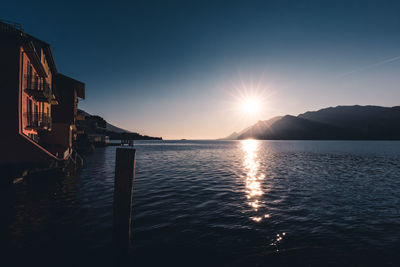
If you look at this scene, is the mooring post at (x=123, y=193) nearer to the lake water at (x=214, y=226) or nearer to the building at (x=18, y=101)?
the lake water at (x=214, y=226)

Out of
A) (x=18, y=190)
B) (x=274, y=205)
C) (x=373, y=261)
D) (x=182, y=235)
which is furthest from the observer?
(x=18, y=190)

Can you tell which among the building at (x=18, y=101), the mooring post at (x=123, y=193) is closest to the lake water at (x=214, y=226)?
the mooring post at (x=123, y=193)

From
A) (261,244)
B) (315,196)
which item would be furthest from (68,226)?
(315,196)

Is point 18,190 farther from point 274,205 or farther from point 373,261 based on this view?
point 373,261

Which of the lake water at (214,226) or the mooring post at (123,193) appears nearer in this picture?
the mooring post at (123,193)

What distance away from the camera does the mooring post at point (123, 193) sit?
4.94 metres

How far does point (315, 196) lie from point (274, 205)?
3.79 m

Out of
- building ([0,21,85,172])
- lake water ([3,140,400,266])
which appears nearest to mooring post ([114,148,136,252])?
lake water ([3,140,400,266])

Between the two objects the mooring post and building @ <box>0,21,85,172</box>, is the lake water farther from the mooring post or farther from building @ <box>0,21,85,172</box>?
building @ <box>0,21,85,172</box>

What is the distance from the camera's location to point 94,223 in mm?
7465

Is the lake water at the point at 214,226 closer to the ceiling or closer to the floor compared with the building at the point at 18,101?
closer to the floor

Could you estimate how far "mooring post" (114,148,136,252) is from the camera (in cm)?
494

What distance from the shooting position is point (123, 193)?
5.14m

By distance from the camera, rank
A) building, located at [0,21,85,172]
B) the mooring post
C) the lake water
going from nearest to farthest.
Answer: the mooring post → the lake water → building, located at [0,21,85,172]
